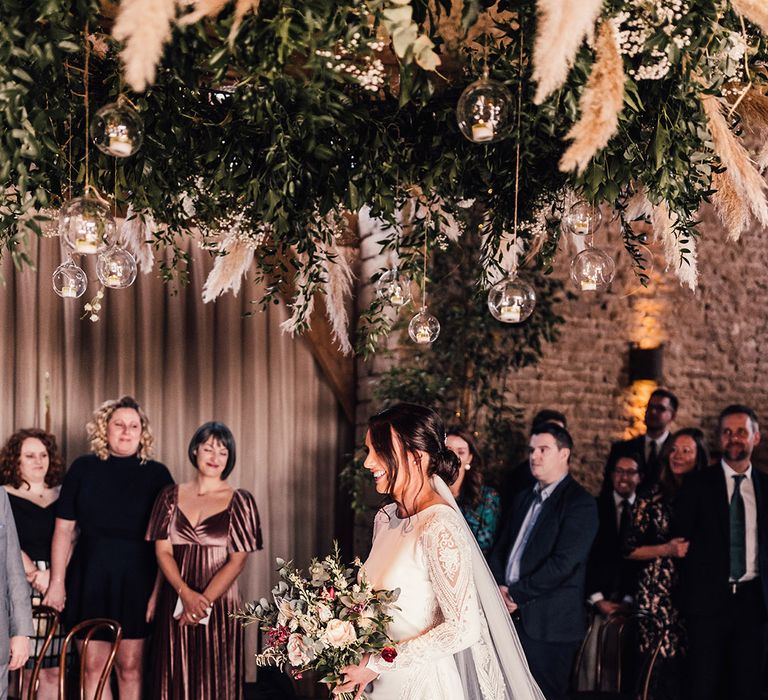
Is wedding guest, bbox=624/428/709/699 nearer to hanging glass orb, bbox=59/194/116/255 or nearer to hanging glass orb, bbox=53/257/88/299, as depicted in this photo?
hanging glass orb, bbox=53/257/88/299

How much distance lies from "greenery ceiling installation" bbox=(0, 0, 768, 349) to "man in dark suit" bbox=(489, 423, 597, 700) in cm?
126

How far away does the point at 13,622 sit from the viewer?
3906 millimetres

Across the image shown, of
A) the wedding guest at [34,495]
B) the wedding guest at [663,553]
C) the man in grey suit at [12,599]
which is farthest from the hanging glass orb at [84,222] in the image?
the wedding guest at [663,553]

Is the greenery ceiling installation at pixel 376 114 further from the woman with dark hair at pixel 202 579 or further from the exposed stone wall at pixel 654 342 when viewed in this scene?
the exposed stone wall at pixel 654 342

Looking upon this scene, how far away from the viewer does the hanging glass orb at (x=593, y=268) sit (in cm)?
319

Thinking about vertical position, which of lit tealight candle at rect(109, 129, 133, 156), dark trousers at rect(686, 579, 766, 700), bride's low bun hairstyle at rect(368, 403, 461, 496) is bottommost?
dark trousers at rect(686, 579, 766, 700)

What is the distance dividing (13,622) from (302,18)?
261 centimetres

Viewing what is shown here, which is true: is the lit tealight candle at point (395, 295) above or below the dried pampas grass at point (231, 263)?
below

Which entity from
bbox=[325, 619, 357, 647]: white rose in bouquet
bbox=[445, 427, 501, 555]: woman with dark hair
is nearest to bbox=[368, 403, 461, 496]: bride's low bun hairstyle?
bbox=[325, 619, 357, 647]: white rose in bouquet

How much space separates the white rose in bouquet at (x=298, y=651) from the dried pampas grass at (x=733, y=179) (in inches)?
61.0

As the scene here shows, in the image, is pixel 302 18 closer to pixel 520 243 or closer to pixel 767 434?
pixel 520 243

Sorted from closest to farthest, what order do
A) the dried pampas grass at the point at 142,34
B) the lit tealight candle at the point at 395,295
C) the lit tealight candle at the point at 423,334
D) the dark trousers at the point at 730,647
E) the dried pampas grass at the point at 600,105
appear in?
the dried pampas grass at the point at 142,34 → the dried pampas grass at the point at 600,105 → the lit tealight candle at the point at 423,334 → the lit tealight candle at the point at 395,295 → the dark trousers at the point at 730,647

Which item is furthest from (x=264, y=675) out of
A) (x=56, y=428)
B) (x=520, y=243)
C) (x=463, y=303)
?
(x=520, y=243)

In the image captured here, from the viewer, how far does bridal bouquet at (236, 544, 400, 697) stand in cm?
286
